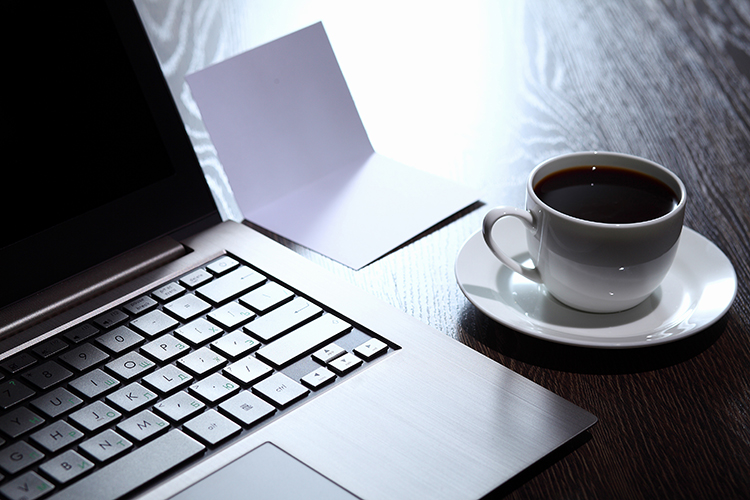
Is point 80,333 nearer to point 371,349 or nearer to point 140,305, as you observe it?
point 140,305

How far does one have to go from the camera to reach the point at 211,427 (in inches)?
17.6

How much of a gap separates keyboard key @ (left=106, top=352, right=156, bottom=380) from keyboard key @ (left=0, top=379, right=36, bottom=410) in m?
0.05

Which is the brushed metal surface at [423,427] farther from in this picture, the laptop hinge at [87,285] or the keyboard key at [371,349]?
the laptop hinge at [87,285]

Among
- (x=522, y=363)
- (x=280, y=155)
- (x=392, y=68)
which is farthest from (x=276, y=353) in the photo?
Answer: (x=392, y=68)

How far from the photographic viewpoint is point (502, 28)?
3.45ft

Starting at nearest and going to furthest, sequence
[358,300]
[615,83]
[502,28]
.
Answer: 1. [358,300]
2. [615,83]
3. [502,28]

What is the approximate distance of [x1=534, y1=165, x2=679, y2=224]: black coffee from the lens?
0.54 metres

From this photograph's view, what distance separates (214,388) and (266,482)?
3.0 inches

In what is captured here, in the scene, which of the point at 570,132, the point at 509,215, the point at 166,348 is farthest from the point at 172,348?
the point at 570,132

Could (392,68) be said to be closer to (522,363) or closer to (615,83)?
(615,83)

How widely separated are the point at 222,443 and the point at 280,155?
1.14 feet

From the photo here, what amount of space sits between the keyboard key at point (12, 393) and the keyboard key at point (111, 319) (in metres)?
0.07

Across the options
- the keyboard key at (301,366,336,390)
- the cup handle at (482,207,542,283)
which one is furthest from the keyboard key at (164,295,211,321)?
the cup handle at (482,207,542,283)

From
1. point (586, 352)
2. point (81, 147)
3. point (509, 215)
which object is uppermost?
point (81, 147)
